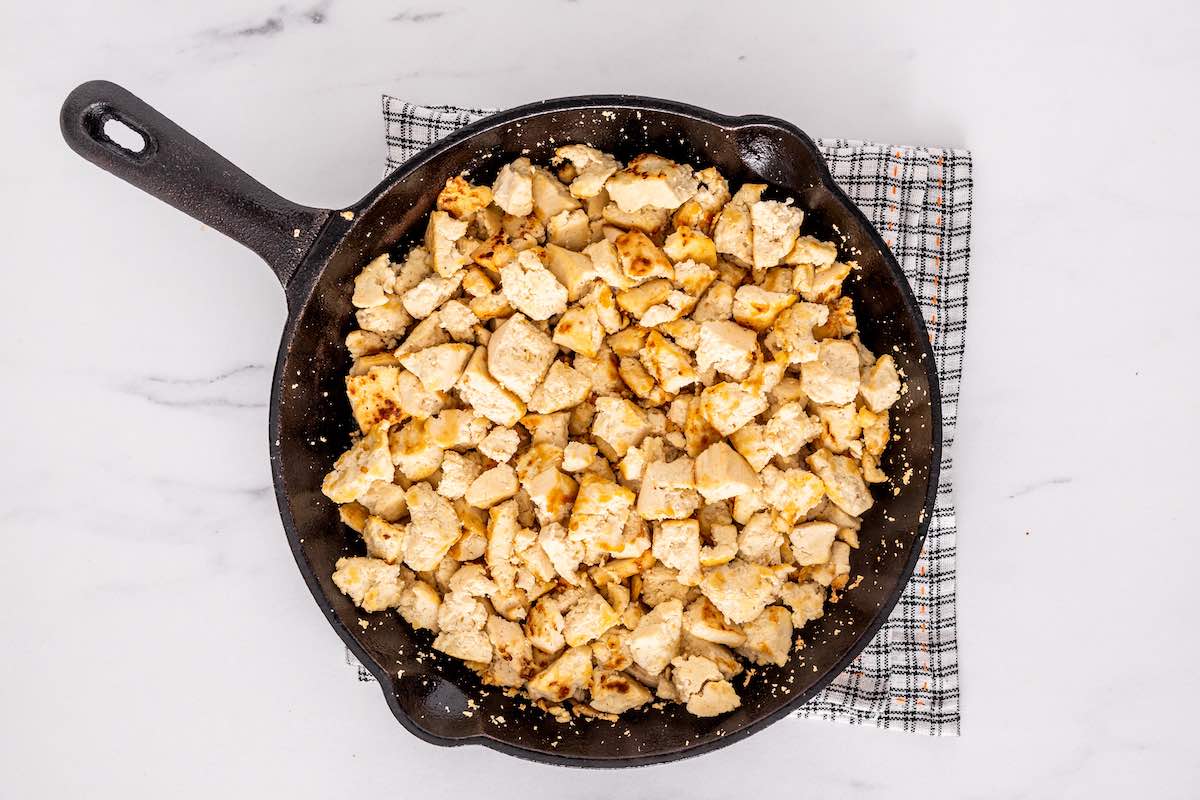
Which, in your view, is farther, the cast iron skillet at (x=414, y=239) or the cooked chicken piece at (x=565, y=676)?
the cooked chicken piece at (x=565, y=676)

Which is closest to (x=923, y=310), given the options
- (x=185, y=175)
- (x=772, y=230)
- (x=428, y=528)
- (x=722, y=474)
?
(x=772, y=230)

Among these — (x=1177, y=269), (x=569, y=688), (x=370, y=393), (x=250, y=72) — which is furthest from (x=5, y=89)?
(x=1177, y=269)

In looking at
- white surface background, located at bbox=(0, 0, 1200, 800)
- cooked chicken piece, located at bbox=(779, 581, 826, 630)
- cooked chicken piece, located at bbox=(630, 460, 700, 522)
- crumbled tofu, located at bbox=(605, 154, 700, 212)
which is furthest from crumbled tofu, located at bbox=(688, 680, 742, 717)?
crumbled tofu, located at bbox=(605, 154, 700, 212)

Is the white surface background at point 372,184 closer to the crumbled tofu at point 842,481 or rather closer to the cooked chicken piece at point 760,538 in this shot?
the crumbled tofu at point 842,481

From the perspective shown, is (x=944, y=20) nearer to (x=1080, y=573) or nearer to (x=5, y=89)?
(x=1080, y=573)

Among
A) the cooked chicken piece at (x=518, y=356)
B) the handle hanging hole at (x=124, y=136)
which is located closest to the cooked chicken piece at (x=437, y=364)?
the cooked chicken piece at (x=518, y=356)
